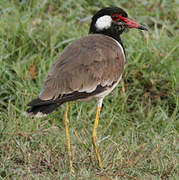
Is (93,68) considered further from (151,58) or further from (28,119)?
(151,58)

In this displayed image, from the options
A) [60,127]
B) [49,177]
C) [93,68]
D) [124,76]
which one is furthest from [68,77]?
[124,76]

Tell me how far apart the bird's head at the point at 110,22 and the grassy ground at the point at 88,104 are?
899mm

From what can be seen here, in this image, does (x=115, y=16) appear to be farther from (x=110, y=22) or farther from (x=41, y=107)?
(x=41, y=107)

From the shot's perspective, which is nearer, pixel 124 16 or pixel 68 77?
pixel 68 77

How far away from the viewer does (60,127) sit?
483 centimetres

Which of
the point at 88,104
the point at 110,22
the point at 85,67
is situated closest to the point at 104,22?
the point at 110,22

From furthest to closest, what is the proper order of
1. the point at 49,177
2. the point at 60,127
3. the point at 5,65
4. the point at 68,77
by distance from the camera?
1. the point at 5,65
2. the point at 60,127
3. the point at 68,77
4. the point at 49,177

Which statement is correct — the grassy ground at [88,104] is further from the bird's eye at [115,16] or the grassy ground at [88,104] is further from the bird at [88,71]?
the bird's eye at [115,16]

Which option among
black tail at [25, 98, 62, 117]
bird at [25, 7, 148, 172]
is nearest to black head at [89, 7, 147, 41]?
bird at [25, 7, 148, 172]

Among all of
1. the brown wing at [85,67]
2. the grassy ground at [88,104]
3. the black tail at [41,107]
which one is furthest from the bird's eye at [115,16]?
the black tail at [41,107]

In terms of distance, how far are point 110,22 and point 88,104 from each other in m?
1.07

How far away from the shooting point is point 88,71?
3.89 meters

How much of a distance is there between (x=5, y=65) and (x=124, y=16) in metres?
1.55

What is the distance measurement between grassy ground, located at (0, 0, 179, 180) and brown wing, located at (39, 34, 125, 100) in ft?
1.61
